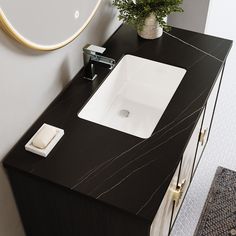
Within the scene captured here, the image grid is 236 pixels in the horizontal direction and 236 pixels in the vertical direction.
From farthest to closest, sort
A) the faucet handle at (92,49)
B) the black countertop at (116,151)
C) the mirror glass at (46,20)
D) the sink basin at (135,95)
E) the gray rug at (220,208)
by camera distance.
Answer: the gray rug at (220,208), the sink basin at (135,95), the faucet handle at (92,49), the black countertop at (116,151), the mirror glass at (46,20)

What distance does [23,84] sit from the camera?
1289 mm

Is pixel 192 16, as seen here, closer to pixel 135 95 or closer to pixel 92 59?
pixel 135 95

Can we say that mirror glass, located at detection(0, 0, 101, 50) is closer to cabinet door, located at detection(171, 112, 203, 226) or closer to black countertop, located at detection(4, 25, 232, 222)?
black countertop, located at detection(4, 25, 232, 222)

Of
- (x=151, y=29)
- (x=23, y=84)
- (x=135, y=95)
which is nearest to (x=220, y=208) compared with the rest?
(x=135, y=95)

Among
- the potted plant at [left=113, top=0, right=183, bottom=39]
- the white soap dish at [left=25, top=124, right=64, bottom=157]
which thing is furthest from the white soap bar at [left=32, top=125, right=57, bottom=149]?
the potted plant at [left=113, top=0, right=183, bottom=39]

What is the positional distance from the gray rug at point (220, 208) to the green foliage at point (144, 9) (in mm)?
966

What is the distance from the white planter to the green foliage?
0.03 metres

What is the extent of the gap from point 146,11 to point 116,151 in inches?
24.8

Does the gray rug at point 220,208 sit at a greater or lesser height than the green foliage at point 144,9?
lesser

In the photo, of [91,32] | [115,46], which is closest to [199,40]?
[115,46]

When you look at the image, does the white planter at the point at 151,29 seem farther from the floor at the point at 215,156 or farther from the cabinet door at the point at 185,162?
the floor at the point at 215,156

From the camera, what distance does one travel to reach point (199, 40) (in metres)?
1.81

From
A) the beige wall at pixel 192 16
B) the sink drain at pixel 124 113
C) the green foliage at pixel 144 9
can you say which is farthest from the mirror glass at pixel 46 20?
the beige wall at pixel 192 16

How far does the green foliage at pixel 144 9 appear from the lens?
1633mm
